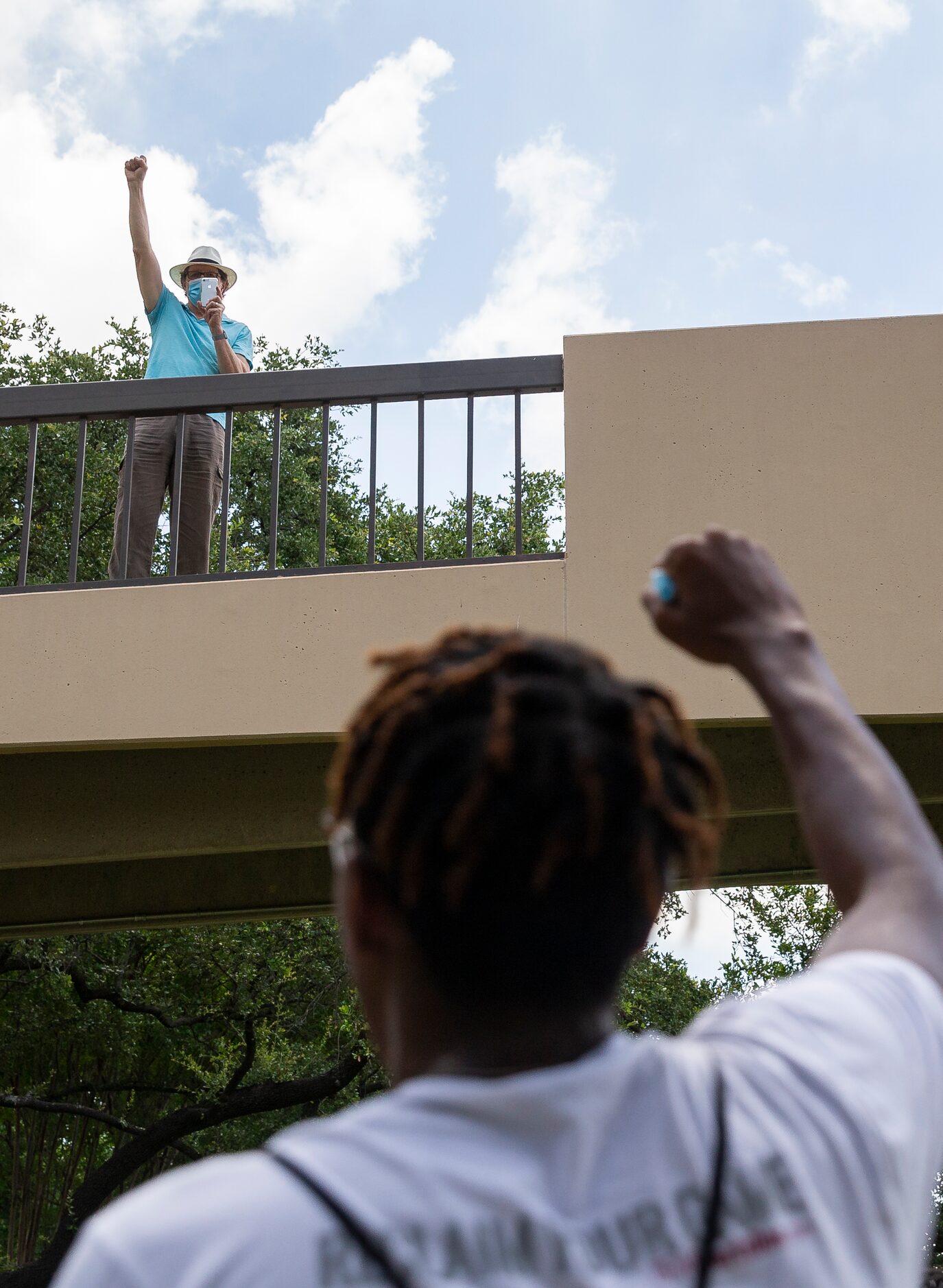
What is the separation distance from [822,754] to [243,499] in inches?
617

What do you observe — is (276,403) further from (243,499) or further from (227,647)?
(243,499)

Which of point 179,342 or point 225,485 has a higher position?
point 179,342

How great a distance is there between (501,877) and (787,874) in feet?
23.1

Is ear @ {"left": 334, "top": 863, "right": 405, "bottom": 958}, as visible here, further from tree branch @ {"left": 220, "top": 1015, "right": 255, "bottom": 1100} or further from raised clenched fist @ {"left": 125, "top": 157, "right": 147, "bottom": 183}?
tree branch @ {"left": 220, "top": 1015, "right": 255, "bottom": 1100}

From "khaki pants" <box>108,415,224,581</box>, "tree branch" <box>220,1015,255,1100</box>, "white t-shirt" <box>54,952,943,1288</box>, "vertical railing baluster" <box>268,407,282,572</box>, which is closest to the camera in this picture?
"white t-shirt" <box>54,952,943,1288</box>

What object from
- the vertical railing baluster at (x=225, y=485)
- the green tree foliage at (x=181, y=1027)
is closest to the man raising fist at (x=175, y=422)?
the vertical railing baluster at (x=225, y=485)

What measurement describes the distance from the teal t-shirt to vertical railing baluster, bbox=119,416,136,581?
0.42 m

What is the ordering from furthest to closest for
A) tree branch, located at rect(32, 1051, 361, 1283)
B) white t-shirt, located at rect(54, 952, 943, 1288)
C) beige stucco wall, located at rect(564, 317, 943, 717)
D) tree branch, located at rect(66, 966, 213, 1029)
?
1. tree branch, located at rect(32, 1051, 361, 1283)
2. tree branch, located at rect(66, 966, 213, 1029)
3. beige stucco wall, located at rect(564, 317, 943, 717)
4. white t-shirt, located at rect(54, 952, 943, 1288)

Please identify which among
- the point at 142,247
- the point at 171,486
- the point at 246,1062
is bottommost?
the point at 246,1062

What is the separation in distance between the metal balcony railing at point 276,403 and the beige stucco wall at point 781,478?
0.89 feet

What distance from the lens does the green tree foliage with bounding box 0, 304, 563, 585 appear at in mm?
14094

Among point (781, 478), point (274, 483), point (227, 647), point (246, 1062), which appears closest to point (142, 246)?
point (274, 483)

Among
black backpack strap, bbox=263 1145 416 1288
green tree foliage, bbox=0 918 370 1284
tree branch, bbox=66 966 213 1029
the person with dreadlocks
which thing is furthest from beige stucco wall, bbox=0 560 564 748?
tree branch, bbox=66 966 213 1029

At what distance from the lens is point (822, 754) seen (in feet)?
3.36
